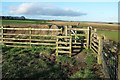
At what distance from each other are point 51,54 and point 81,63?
285 centimetres

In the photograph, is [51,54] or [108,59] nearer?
[108,59]

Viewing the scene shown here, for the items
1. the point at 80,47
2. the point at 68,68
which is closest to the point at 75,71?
the point at 68,68

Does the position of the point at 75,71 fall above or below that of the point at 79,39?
below

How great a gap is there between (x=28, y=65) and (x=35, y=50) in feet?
13.3

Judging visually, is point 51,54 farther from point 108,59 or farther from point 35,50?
point 108,59

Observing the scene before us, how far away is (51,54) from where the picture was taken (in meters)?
15.3

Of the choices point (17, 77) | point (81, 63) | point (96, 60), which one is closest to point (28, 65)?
point (17, 77)

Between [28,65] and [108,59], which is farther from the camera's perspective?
[28,65]

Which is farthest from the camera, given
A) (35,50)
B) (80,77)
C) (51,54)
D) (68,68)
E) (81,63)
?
(35,50)

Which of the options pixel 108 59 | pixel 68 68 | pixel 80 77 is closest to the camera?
pixel 80 77

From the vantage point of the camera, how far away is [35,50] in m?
16.3

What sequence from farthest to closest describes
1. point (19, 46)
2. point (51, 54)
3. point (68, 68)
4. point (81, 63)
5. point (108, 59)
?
point (19, 46) < point (51, 54) < point (81, 63) < point (68, 68) < point (108, 59)

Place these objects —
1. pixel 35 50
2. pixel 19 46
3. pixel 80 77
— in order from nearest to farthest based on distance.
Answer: pixel 80 77
pixel 35 50
pixel 19 46

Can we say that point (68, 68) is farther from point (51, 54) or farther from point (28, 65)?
point (51, 54)
